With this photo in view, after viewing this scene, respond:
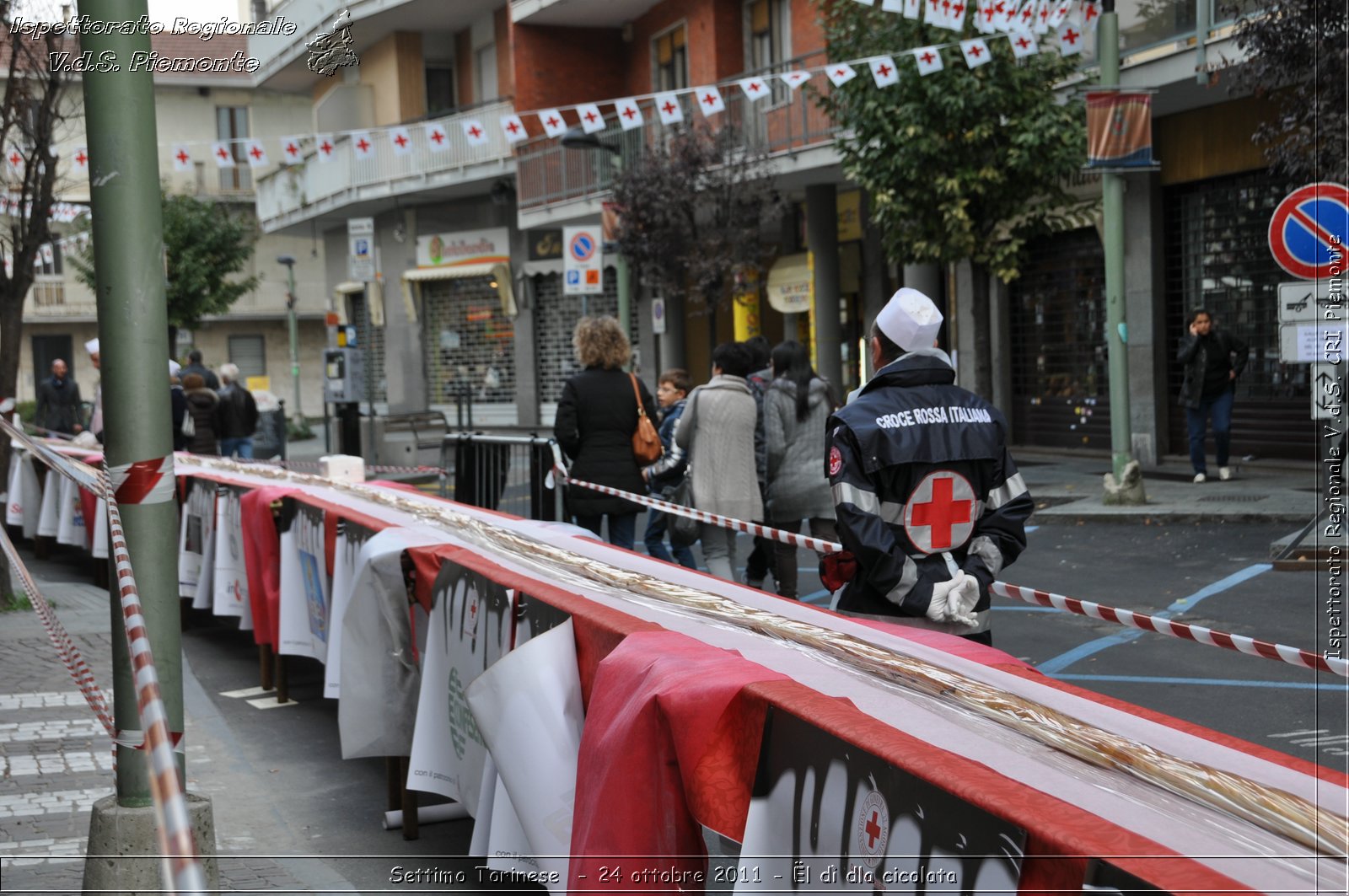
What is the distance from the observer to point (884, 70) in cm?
1527

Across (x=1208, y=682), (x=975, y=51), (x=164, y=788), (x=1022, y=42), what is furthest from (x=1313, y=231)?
(x=164, y=788)

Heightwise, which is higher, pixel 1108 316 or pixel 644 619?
pixel 1108 316

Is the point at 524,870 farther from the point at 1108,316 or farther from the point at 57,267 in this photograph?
the point at 57,267

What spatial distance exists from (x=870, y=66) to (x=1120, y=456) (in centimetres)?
519

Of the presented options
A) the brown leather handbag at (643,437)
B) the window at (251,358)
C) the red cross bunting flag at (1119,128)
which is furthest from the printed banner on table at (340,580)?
the window at (251,358)

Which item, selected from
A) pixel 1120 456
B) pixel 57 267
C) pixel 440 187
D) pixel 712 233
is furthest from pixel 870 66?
pixel 57 267

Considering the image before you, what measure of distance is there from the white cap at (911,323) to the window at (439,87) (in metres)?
31.1

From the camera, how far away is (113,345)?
401 centimetres

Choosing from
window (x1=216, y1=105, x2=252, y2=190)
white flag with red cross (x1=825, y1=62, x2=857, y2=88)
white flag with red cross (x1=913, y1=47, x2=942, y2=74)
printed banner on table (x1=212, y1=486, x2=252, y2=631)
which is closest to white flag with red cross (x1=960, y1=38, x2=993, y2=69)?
white flag with red cross (x1=913, y1=47, x2=942, y2=74)

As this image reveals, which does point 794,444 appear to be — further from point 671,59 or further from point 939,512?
point 671,59

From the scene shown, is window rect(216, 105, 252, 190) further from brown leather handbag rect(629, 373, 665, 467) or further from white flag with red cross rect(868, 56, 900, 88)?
brown leather handbag rect(629, 373, 665, 467)

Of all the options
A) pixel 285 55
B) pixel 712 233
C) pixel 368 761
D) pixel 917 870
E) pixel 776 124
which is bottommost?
pixel 368 761

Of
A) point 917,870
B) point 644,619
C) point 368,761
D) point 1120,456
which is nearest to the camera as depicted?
point 917,870

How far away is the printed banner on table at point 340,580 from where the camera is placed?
5.88 meters
